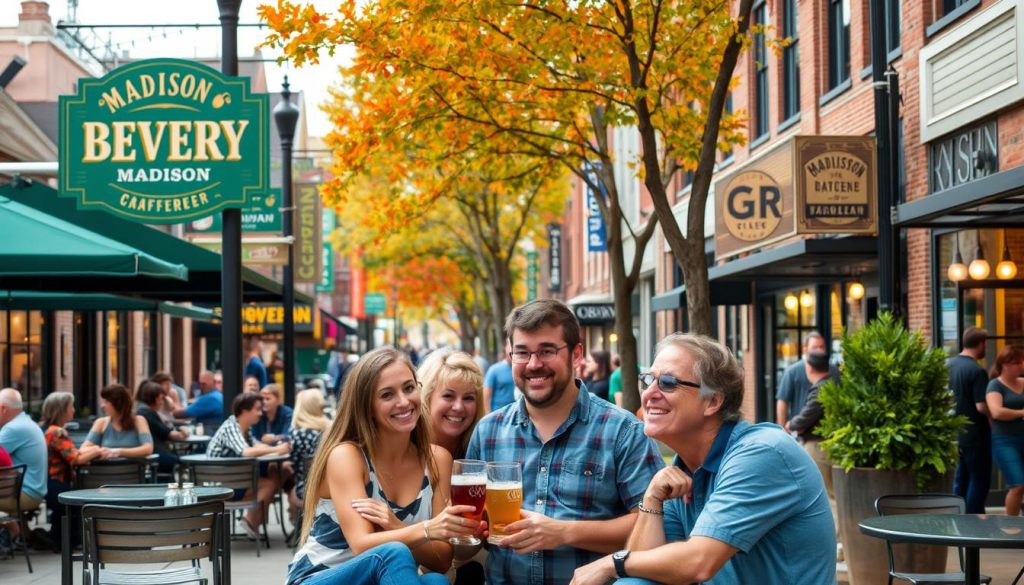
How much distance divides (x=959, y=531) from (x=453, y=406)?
2.27m

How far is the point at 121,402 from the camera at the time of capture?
1268 centimetres

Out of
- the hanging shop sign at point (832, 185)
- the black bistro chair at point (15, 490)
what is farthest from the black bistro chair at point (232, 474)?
the hanging shop sign at point (832, 185)

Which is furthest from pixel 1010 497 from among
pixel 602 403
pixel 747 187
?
pixel 602 403

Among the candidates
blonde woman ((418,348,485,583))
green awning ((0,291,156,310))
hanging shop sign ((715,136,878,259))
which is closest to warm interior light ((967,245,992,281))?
hanging shop sign ((715,136,878,259))

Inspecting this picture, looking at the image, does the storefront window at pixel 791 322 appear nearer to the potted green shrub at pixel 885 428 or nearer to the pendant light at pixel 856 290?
the pendant light at pixel 856 290

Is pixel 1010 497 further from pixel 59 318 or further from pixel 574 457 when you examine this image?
pixel 59 318

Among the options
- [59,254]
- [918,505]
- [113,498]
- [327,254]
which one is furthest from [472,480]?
[327,254]

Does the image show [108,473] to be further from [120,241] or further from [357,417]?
[357,417]

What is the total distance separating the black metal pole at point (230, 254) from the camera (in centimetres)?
1097

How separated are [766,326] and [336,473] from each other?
1928cm

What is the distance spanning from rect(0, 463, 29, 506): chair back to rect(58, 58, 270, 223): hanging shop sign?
2.29m

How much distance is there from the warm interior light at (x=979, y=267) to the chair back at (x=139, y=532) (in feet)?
30.3

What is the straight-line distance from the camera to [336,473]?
15.2 ft

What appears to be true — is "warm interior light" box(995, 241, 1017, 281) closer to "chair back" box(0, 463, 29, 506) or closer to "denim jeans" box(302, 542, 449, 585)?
"chair back" box(0, 463, 29, 506)
